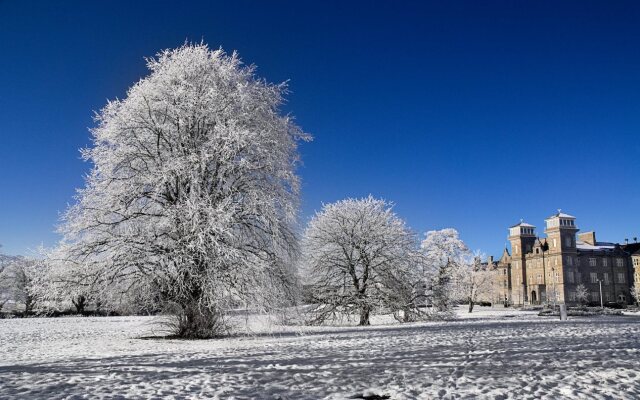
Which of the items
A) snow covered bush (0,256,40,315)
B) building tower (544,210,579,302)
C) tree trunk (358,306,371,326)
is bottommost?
tree trunk (358,306,371,326)

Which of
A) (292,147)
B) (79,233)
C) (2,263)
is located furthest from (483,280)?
(2,263)

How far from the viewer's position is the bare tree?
3394cm

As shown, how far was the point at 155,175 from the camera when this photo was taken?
19.2m

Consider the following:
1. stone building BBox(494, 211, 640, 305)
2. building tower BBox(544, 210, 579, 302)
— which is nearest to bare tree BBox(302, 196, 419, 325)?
stone building BBox(494, 211, 640, 305)

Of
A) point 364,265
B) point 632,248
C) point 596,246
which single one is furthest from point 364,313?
point 632,248

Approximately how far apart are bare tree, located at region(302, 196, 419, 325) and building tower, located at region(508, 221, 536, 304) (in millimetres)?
86197

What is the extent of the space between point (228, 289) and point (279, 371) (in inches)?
330

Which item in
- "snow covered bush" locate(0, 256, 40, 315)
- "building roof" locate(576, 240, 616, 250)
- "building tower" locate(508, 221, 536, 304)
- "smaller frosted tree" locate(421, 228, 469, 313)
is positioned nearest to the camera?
"smaller frosted tree" locate(421, 228, 469, 313)

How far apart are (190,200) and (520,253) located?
10792cm

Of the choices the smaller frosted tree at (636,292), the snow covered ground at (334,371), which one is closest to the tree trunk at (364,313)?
the snow covered ground at (334,371)

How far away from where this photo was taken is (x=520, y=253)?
114 meters

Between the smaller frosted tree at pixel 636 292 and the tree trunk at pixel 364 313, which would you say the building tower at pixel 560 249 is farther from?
the tree trunk at pixel 364 313

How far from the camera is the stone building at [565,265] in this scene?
100 metres

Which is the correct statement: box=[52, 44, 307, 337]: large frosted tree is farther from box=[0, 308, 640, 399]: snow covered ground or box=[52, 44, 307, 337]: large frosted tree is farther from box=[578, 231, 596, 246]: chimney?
box=[578, 231, 596, 246]: chimney
